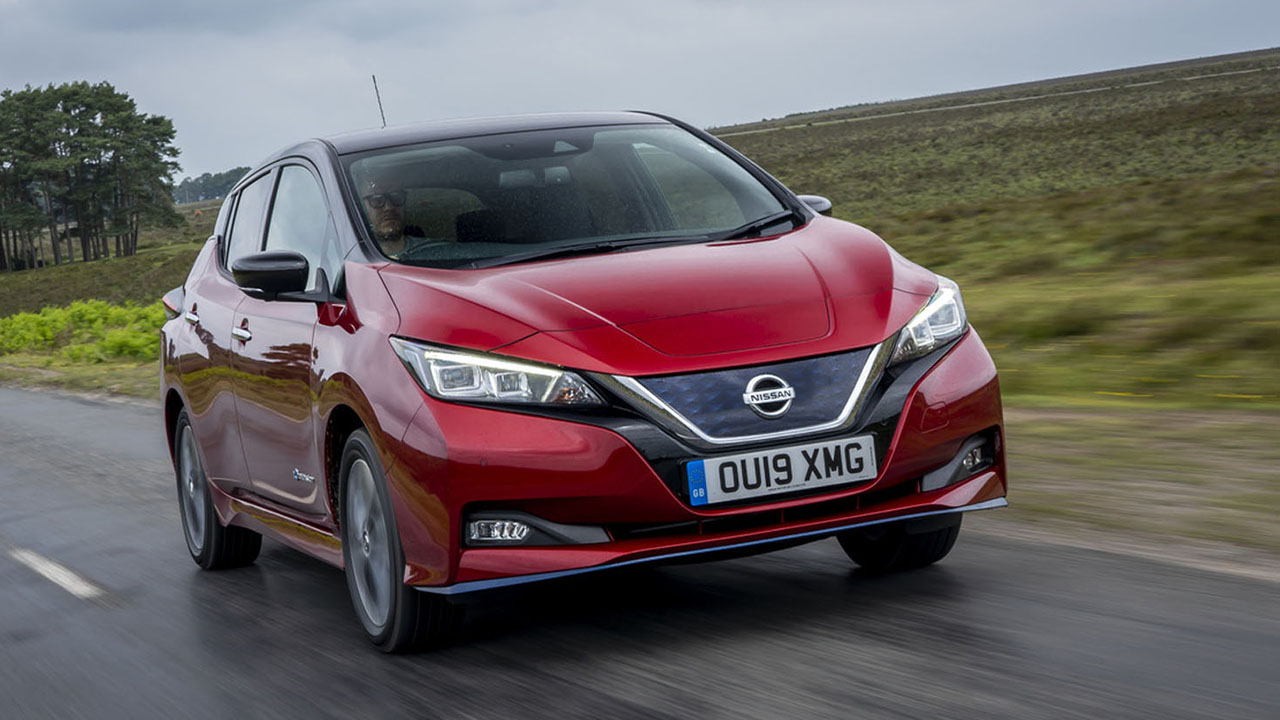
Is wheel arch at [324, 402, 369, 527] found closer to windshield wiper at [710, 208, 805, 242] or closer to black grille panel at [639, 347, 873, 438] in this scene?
black grille panel at [639, 347, 873, 438]

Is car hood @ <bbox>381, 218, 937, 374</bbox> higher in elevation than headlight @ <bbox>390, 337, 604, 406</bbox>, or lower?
higher

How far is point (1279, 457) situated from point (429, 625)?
387 centimetres

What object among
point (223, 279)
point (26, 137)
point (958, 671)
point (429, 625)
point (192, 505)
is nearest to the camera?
point (958, 671)

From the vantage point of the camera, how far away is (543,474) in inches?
161

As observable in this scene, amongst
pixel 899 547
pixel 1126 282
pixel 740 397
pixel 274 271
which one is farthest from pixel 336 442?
pixel 1126 282

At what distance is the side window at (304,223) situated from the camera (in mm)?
5254

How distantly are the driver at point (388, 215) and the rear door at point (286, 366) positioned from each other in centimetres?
16

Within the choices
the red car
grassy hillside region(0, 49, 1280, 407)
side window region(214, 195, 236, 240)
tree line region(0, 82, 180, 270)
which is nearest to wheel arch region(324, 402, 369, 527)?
the red car

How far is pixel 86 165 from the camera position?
358ft

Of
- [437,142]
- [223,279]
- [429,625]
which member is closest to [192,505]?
[223,279]

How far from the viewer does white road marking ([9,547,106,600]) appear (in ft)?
21.3

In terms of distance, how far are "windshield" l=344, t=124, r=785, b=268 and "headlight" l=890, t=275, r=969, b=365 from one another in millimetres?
826

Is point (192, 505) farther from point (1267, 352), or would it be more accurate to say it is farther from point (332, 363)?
point (1267, 352)

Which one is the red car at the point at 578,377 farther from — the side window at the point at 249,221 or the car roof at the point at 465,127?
the side window at the point at 249,221
